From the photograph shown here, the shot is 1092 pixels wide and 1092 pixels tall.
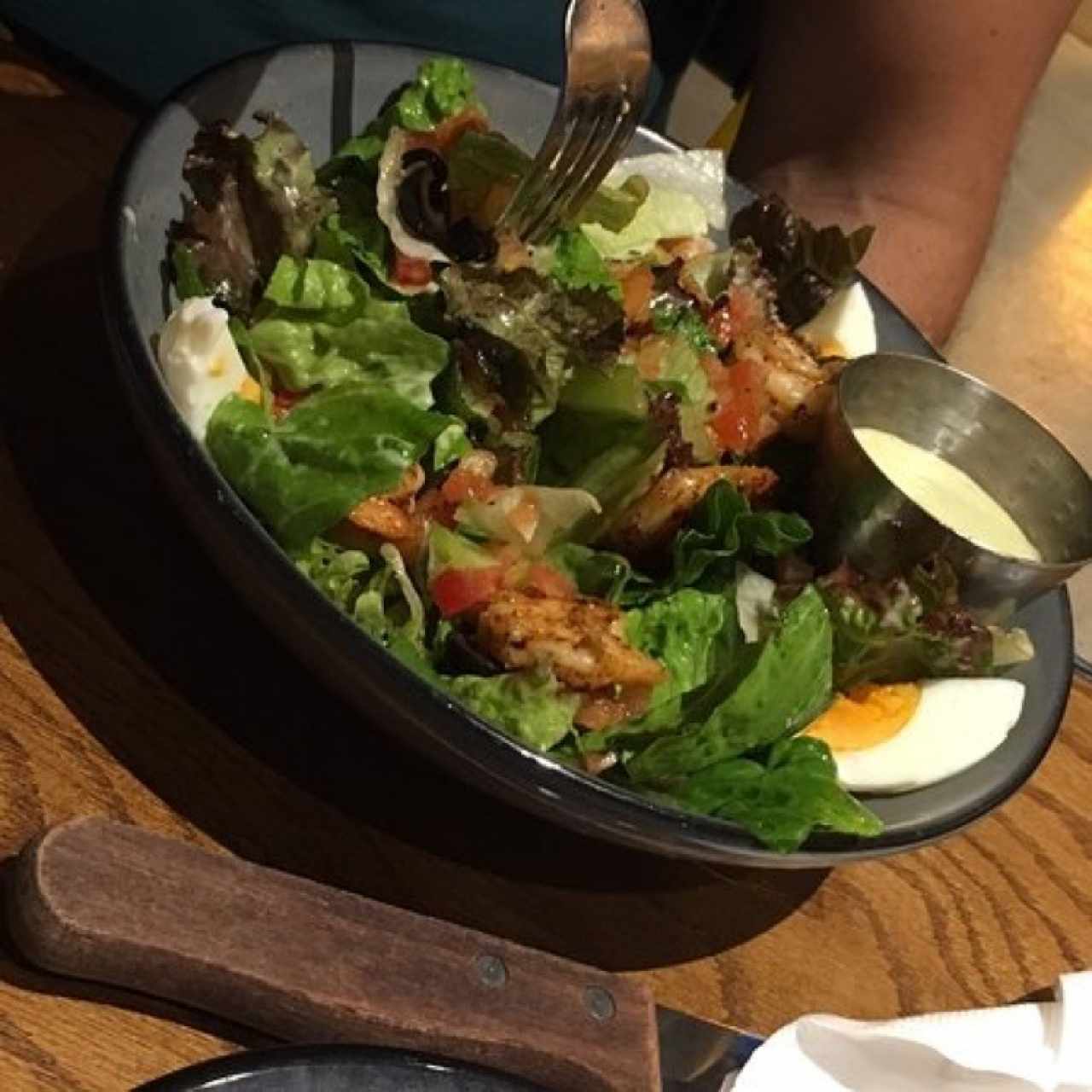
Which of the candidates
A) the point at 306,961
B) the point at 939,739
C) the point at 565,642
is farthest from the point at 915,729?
the point at 306,961

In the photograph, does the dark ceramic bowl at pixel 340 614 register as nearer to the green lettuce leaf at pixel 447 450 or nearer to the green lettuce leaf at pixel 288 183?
the green lettuce leaf at pixel 288 183

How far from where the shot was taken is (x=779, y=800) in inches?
40.7

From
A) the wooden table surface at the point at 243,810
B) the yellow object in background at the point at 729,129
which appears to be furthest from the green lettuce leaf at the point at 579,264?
the yellow object in background at the point at 729,129

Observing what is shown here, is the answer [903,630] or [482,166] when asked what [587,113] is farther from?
[903,630]

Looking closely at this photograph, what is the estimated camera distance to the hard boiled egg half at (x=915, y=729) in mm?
1146

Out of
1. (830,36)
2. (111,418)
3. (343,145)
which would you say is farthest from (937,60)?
(111,418)

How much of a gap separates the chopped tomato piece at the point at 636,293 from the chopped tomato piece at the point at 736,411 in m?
0.07

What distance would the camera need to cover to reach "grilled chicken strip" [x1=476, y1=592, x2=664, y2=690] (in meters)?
1.05

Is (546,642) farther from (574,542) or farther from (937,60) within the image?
(937,60)

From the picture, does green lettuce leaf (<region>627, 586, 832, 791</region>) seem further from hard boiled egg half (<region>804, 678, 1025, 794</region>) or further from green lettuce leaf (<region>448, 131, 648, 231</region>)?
green lettuce leaf (<region>448, 131, 648, 231</region>)

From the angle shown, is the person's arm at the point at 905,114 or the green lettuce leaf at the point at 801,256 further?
the person's arm at the point at 905,114

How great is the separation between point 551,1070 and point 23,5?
1039 millimetres

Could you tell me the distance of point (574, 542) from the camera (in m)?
1.19

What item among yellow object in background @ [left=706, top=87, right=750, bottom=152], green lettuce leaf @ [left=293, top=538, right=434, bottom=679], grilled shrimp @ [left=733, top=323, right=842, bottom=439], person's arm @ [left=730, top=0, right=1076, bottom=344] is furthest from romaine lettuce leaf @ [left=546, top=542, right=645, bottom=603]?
yellow object in background @ [left=706, top=87, right=750, bottom=152]
